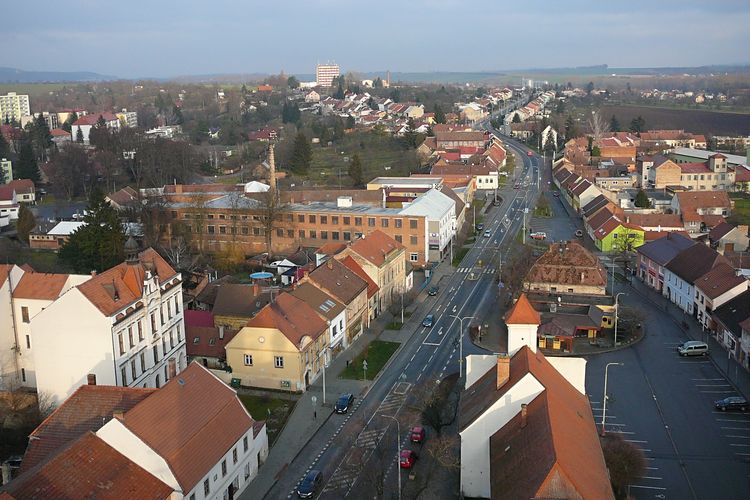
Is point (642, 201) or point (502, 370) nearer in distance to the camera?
point (502, 370)

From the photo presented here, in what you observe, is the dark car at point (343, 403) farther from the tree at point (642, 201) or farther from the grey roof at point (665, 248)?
the tree at point (642, 201)

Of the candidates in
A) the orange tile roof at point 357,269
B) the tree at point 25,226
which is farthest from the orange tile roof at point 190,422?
the tree at point 25,226

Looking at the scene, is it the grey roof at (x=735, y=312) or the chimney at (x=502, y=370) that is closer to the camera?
the chimney at (x=502, y=370)

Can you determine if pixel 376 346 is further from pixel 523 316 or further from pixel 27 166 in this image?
pixel 27 166

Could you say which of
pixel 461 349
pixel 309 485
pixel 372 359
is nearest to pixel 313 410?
pixel 372 359

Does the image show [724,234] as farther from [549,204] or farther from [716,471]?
[716,471]

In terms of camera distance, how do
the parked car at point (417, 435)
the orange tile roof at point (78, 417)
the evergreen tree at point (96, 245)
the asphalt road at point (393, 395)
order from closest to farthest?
1. the orange tile roof at point (78, 417)
2. the asphalt road at point (393, 395)
3. the parked car at point (417, 435)
4. the evergreen tree at point (96, 245)
